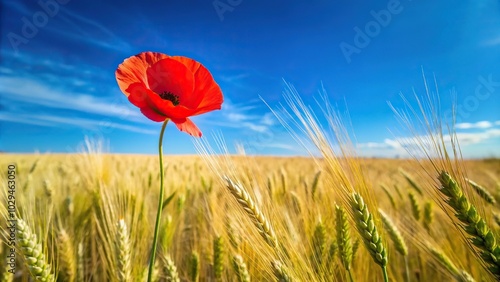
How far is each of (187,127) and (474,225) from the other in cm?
74

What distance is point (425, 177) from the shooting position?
88 centimetres

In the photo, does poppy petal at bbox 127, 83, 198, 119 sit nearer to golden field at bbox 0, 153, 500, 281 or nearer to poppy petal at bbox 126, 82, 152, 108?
poppy petal at bbox 126, 82, 152, 108

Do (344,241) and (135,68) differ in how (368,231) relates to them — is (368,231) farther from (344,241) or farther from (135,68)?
(135,68)

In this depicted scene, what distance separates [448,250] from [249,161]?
1054 mm

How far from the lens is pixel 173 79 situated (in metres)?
0.84

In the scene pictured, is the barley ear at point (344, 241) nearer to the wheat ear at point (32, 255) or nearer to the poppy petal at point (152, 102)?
the poppy petal at point (152, 102)

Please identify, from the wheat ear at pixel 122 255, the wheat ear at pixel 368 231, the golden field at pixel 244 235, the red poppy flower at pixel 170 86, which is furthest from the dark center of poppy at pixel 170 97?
the wheat ear at pixel 368 231

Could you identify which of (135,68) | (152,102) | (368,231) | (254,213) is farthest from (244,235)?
(135,68)

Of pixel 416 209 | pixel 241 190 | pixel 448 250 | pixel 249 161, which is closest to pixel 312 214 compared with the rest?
pixel 249 161

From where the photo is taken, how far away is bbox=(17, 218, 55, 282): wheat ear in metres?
0.68

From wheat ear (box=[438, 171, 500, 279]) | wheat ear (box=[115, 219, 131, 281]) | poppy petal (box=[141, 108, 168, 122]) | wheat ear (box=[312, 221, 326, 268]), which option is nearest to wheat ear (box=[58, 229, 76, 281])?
wheat ear (box=[115, 219, 131, 281])

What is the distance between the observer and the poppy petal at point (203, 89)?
2.58ft

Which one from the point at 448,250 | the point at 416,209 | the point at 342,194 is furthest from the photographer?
the point at 416,209

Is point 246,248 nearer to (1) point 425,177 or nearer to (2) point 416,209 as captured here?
(1) point 425,177
